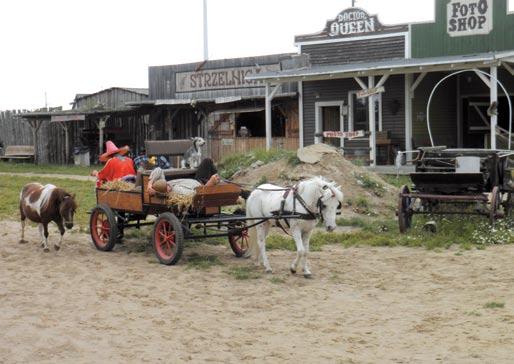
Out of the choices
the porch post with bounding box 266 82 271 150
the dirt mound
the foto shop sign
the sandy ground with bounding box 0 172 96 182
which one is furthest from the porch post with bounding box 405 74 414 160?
the sandy ground with bounding box 0 172 96 182

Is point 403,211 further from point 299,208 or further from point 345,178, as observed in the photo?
point 345,178

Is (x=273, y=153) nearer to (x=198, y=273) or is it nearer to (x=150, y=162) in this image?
(x=150, y=162)

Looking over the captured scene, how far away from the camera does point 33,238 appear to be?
14.8m

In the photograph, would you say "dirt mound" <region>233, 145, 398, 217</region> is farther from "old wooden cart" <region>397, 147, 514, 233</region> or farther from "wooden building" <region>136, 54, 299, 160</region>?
"wooden building" <region>136, 54, 299, 160</region>

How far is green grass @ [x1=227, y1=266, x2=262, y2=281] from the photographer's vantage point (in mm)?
10878

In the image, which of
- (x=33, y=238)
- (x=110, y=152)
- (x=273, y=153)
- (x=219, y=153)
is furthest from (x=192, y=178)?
(x=219, y=153)

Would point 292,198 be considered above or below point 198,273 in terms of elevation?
above

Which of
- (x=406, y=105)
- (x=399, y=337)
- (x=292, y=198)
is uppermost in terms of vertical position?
(x=406, y=105)

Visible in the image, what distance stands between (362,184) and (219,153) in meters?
14.0

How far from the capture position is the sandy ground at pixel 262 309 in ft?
23.9

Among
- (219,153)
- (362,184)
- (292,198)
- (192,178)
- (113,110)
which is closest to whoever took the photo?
(292,198)

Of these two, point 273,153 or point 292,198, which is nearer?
point 292,198

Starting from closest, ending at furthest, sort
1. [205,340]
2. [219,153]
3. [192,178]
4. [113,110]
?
[205,340]
[192,178]
[219,153]
[113,110]

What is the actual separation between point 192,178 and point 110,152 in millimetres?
1703
